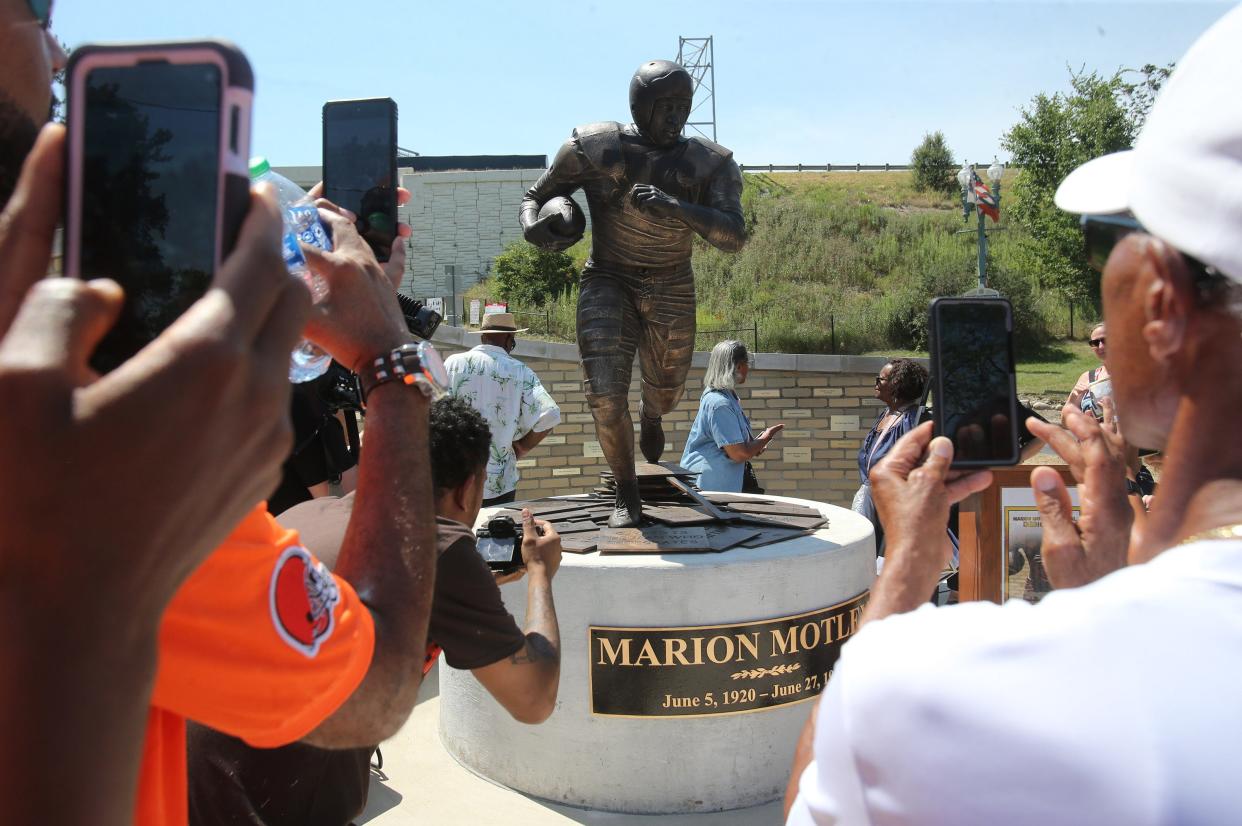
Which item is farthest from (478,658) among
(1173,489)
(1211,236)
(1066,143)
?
(1066,143)

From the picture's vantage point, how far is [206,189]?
0.72 metres

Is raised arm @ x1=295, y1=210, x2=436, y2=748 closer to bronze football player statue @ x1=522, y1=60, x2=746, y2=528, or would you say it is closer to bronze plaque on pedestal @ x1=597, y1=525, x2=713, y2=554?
bronze plaque on pedestal @ x1=597, y1=525, x2=713, y2=554

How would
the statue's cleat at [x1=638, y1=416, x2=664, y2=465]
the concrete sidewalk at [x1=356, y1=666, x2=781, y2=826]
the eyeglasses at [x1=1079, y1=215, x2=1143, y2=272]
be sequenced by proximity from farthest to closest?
1. the statue's cleat at [x1=638, y1=416, x2=664, y2=465]
2. the concrete sidewalk at [x1=356, y1=666, x2=781, y2=826]
3. the eyeglasses at [x1=1079, y1=215, x2=1143, y2=272]

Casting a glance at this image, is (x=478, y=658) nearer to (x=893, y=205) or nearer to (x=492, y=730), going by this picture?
(x=492, y=730)

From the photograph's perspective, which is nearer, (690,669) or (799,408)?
(690,669)

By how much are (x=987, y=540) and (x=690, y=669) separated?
1251 millimetres

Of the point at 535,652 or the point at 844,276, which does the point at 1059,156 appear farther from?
the point at 535,652

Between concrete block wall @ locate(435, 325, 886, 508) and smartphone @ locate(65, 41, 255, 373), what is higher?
smartphone @ locate(65, 41, 255, 373)

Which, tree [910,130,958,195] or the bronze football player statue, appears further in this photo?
tree [910,130,958,195]

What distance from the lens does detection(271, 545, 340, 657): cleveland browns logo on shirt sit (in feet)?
3.34

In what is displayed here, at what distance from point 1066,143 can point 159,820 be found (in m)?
28.4

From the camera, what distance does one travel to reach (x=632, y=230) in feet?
15.1

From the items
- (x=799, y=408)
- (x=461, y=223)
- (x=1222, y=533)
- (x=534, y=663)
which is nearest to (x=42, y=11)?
(x=1222, y=533)

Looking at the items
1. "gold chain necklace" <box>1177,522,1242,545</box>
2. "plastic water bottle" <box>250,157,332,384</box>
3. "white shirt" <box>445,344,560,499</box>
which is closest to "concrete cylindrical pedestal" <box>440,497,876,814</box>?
"white shirt" <box>445,344,560,499</box>
